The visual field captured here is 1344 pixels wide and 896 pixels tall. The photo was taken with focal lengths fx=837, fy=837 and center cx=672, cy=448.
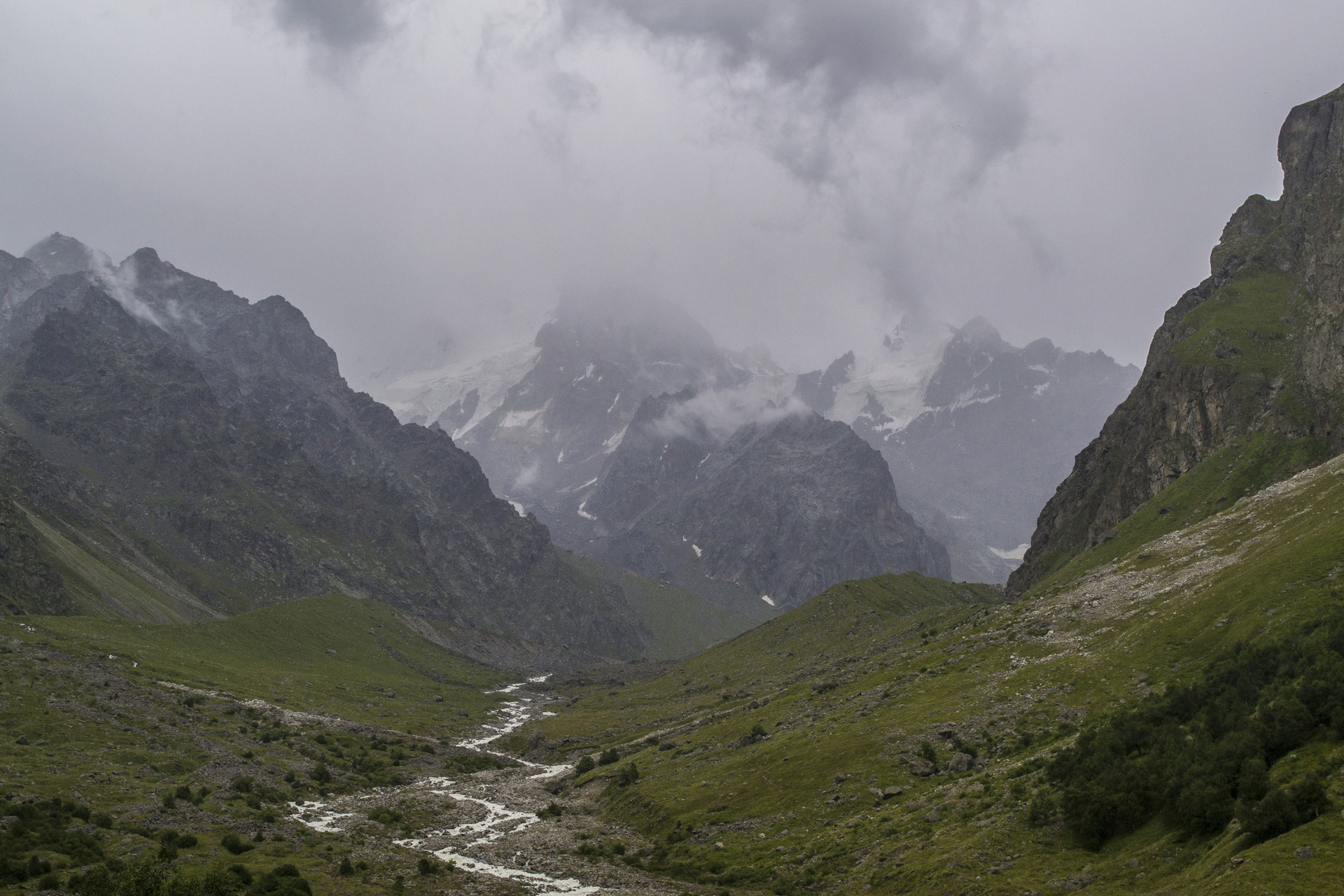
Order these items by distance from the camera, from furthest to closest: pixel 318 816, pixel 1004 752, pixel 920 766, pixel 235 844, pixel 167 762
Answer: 1. pixel 167 762
2. pixel 318 816
3. pixel 920 766
4. pixel 1004 752
5. pixel 235 844

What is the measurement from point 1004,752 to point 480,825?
171 ft

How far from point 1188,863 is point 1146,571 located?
69.2m

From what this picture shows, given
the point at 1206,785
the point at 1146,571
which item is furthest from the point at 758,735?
the point at 1206,785

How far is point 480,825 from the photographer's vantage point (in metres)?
85.9

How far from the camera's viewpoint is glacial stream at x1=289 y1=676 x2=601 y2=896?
212ft

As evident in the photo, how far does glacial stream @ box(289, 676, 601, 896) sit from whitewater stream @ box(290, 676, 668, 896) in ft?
0.27

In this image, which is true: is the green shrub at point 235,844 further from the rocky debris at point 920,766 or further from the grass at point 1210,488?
the grass at point 1210,488

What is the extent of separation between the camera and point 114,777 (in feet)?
240

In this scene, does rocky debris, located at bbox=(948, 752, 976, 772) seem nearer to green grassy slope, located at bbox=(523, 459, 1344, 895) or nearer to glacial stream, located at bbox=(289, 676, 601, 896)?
green grassy slope, located at bbox=(523, 459, 1344, 895)

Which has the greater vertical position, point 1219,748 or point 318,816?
point 318,816

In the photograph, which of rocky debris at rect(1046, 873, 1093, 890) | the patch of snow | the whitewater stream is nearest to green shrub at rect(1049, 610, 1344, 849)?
rocky debris at rect(1046, 873, 1093, 890)

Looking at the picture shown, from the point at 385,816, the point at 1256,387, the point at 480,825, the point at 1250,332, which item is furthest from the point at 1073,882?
the point at 1250,332

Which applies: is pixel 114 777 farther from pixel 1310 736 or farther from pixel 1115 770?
pixel 1310 736

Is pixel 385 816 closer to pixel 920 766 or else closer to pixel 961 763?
pixel 920 766
